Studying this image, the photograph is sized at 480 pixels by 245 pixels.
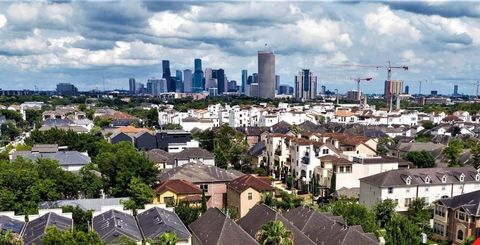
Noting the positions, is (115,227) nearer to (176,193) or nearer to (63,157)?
(176,193)

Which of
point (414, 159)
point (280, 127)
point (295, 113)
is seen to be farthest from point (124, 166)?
point (295, 113)

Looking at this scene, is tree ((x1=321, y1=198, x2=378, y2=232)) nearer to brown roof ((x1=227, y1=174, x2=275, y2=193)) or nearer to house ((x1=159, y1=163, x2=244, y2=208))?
brown roof ((x1=227, y1=174, x2=275, y2=193))

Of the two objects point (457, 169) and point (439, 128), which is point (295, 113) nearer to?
point (439, 128)

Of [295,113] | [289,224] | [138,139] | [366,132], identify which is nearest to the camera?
[289,224]

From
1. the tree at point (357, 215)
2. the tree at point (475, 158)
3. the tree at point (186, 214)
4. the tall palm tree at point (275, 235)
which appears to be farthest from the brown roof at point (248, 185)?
the tree at point (475, 158)

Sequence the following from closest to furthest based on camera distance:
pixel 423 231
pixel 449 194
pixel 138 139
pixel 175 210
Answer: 1. pixel 175 210
2. pixel 423 231
3. pixel 449 194
4. pixel 138 139

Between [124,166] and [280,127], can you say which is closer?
[124,166]

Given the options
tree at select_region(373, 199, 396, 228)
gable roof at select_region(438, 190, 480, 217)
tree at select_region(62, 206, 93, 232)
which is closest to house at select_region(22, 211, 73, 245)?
tree at select_region(62, 206, 93, 232)

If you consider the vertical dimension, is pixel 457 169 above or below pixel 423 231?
above
